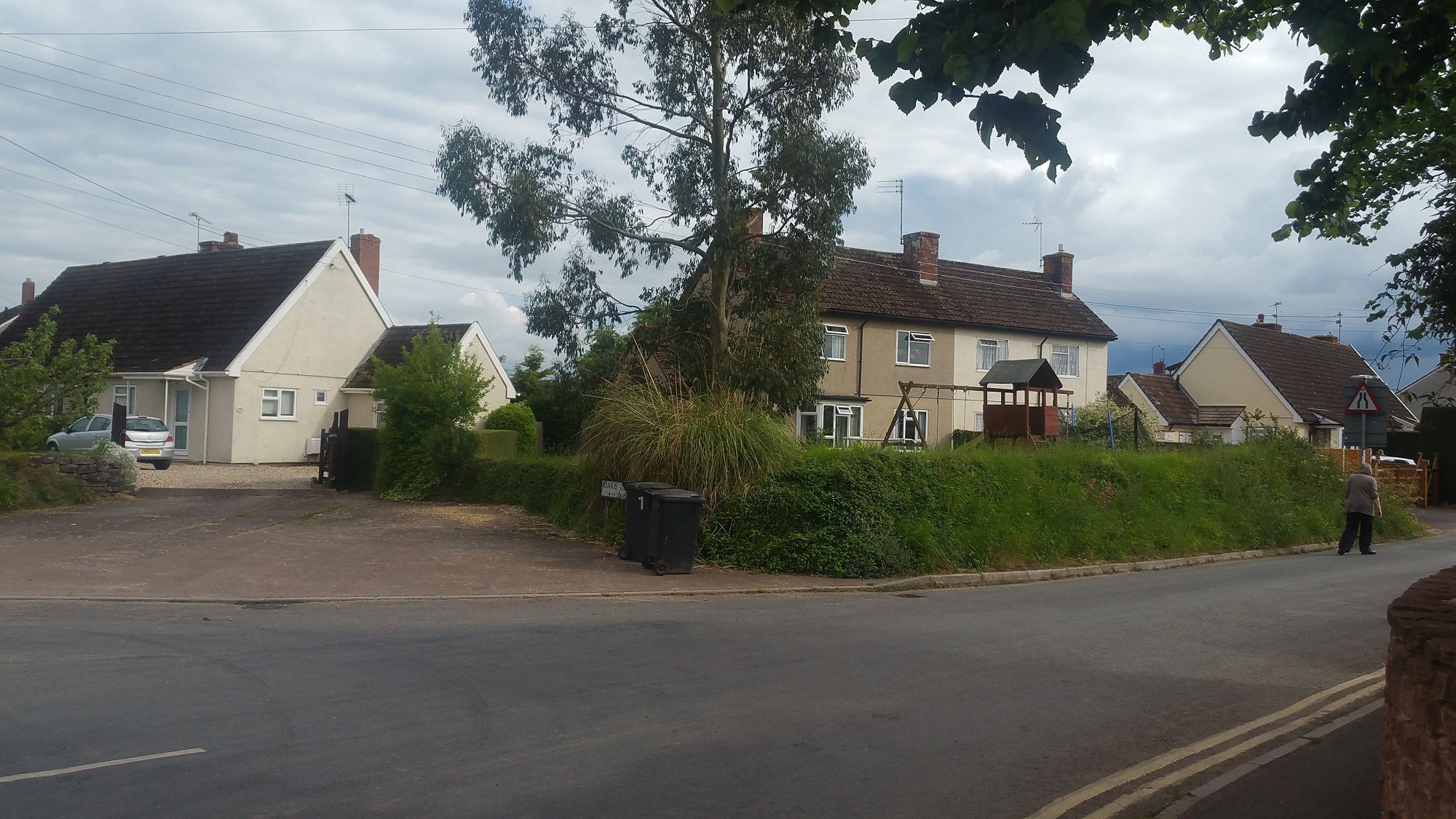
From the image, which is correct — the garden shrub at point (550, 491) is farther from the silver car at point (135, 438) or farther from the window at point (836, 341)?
the window at point (836, 341)

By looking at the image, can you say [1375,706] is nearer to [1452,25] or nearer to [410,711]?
[1452,25]

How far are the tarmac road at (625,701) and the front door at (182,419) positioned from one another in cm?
2428

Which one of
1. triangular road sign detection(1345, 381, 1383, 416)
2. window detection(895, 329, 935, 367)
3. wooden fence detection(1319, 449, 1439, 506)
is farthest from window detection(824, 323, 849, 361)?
triangular road sign detection(1345, 381, 1383, 416)

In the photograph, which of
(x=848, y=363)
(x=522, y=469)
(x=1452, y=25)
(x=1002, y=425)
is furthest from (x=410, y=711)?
(x=848, y=363)

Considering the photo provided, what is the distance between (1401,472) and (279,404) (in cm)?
3469

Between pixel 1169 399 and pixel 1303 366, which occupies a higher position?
pixel 1303 366

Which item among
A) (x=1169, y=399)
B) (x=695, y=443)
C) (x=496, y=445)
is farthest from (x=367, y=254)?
(x=1169, y=399)

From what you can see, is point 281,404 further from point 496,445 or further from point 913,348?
point 913,348

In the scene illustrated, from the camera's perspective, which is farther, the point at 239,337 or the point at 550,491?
the point at 239,337

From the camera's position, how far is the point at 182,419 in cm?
3391

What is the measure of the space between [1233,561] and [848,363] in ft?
58.8

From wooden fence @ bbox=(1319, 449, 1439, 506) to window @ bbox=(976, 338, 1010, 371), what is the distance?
12.3m

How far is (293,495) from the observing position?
918 inches

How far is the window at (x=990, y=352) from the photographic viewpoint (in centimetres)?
3994
